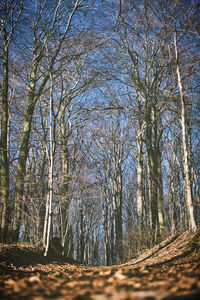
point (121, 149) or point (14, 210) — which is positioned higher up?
point (121, 149)

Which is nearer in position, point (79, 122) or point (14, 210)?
point (14, 210)

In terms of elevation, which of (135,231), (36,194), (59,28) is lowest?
(135,231)

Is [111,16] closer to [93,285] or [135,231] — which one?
[135,231]

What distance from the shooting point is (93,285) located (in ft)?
7.00

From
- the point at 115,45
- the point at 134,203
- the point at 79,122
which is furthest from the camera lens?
the point at 134,203

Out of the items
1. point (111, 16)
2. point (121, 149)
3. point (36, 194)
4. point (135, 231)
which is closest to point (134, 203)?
point (121, 149)

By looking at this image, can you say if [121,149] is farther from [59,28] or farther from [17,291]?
[17,291]

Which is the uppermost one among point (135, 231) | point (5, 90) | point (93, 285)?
point (5, 90)

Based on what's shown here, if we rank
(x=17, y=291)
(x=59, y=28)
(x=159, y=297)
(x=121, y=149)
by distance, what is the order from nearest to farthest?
(x=159, y=297)
(x=17, y=291)
(x=59, y=28)
(x=121, y=149)

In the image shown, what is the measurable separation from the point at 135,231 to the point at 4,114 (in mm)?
8149

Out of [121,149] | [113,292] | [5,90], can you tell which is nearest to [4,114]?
[5,90]

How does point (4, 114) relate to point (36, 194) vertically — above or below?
above

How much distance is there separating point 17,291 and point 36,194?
22.7ft

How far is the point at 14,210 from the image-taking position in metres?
7.93
